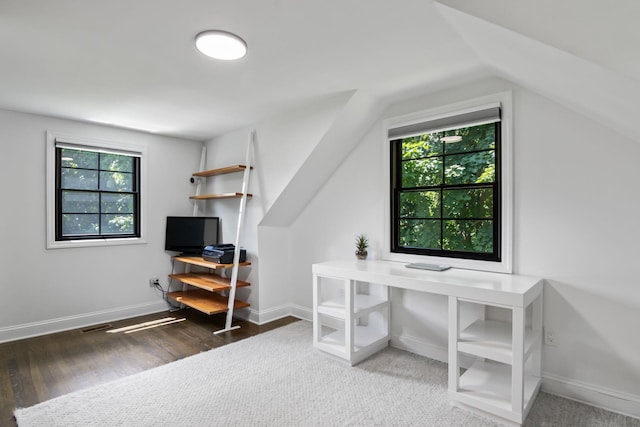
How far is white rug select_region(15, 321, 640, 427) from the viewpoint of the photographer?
6.58ft

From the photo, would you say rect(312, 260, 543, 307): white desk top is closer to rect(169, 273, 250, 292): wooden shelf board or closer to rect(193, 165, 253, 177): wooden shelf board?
rect(169, 273, 250, 292): wooden shelf board

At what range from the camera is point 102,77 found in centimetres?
250

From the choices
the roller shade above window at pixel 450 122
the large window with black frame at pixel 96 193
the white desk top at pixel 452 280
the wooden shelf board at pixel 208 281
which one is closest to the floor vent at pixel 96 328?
the wooden shelf board at pixel 208 281

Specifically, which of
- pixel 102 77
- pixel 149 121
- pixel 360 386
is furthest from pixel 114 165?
pixel 360 386

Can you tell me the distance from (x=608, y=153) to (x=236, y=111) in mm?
3054

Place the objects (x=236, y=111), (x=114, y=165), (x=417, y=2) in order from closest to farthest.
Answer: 1. (x=417, y=2)
2. (x=236, y=111)
3. (x=114, y=165)

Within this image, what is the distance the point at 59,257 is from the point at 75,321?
2.38 feet

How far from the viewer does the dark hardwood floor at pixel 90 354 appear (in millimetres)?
2408

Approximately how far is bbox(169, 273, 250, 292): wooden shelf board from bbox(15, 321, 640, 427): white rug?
35.0 inches

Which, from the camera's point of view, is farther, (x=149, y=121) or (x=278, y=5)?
(x=149, y=121)

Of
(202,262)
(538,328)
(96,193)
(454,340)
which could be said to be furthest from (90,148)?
(538,328)

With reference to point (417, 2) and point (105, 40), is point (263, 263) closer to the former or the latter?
point (105, 40)

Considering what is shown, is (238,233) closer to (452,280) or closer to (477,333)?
(452,280)

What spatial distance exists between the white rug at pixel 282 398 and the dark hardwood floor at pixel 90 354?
0.19 m
